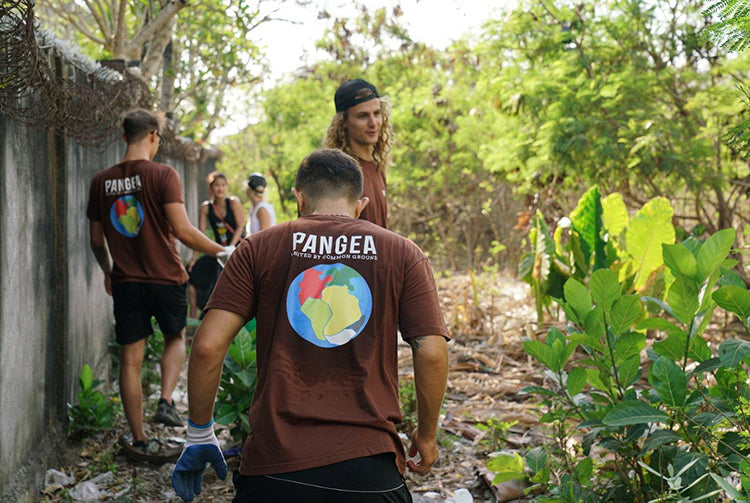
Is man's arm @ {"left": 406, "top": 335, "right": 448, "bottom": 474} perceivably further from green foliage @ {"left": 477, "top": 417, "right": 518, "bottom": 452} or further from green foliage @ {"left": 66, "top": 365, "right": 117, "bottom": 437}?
green foliage @ {"left": 66, "top": 365, "right": 117, "bottom": 437}

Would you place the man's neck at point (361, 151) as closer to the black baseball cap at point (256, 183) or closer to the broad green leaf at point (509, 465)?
the broad green leaf at point (509, 465)

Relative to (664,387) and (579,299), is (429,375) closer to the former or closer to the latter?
(664,387)

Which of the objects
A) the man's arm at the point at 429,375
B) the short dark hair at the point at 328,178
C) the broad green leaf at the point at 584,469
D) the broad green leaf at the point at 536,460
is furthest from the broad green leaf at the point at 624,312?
the short dark hair at the point at 328,178

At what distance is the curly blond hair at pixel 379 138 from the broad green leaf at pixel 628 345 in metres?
1.77

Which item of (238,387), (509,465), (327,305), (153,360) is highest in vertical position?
(327,305)

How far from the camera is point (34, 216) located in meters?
4.46

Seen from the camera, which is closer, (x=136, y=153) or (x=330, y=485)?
(x=330, y=485)

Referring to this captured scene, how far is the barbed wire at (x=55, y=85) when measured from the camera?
353 centimetres

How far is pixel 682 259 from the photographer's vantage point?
3.12m

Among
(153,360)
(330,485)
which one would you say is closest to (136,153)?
(153,360)

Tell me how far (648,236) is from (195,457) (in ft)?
15.8

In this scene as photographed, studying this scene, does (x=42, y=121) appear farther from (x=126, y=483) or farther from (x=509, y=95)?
(x=509, y=95)

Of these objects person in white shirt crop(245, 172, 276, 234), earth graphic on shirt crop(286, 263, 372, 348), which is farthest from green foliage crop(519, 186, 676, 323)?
earth graphic on shirt crop(286, 263, 372, 348)

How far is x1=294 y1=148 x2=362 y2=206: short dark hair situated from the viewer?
102 inches
